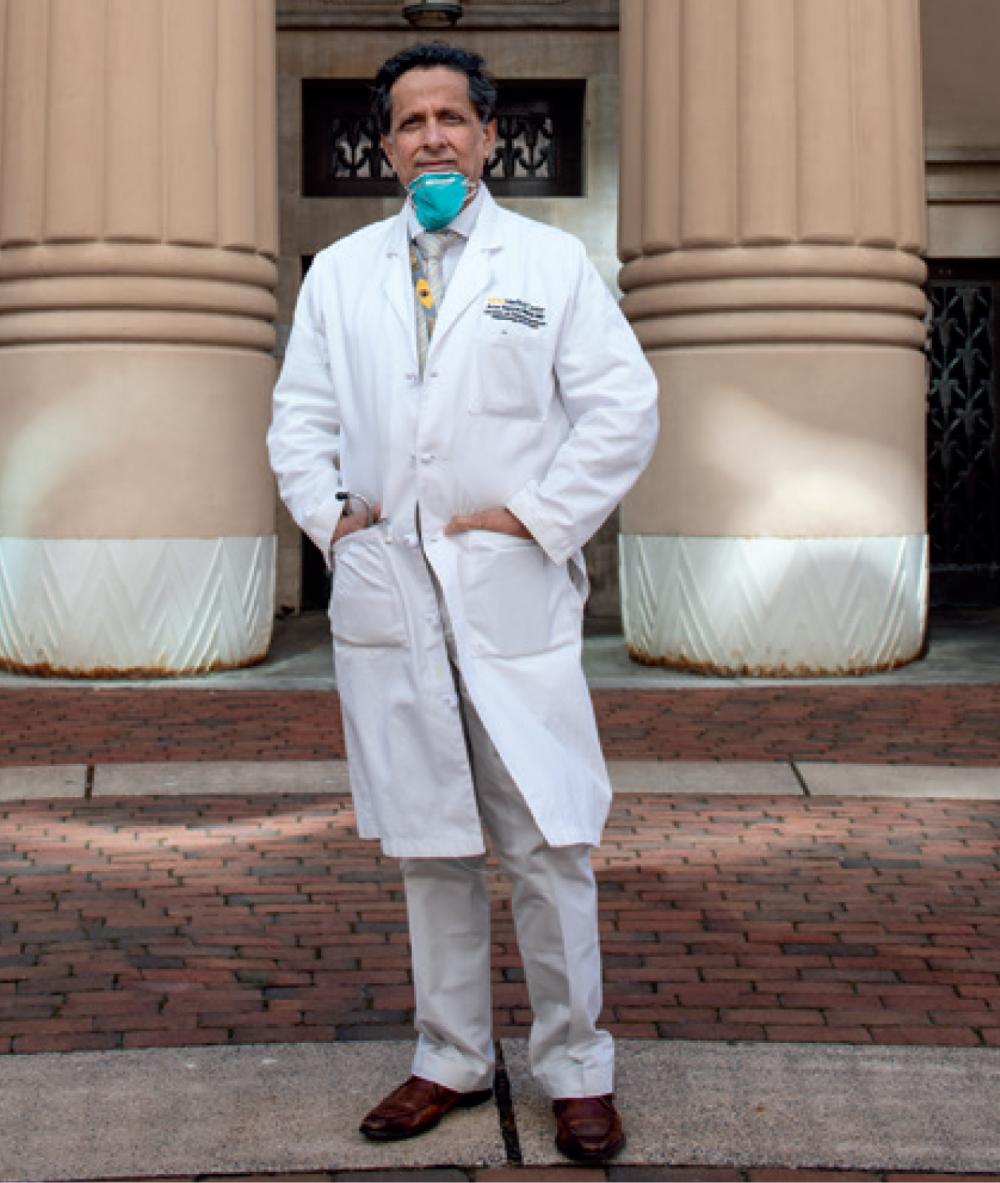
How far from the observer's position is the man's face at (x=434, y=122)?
13.2 feet

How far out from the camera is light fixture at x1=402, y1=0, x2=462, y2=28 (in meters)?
13.7

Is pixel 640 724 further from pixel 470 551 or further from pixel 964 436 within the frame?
pixel 964 436

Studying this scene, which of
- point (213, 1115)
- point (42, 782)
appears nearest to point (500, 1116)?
point (213, 1115)

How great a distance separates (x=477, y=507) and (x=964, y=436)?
11422mm

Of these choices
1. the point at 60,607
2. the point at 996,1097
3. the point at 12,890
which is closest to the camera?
the point at 996,1097

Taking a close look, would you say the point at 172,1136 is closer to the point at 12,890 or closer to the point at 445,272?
the point at 445,272

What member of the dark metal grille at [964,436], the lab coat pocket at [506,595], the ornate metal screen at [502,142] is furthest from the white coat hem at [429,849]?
the dark metal grille at [964,436]

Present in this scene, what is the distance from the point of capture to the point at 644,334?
11.4 m

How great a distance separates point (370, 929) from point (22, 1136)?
1.75 meters

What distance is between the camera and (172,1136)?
4051mm

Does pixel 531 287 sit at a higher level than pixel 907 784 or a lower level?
higher

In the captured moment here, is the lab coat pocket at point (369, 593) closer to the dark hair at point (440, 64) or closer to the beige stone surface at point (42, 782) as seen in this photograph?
the dark hair at point (440, 64)

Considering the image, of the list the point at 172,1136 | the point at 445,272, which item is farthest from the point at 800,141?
the point at 172,1136

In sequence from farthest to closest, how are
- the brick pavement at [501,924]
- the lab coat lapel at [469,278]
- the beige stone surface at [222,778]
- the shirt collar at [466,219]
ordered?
the beige stone surface at [222,778] < the brick pavement at [501,924] < the shirt collar at [466,219] < the lab coat lapel at [469,278]
